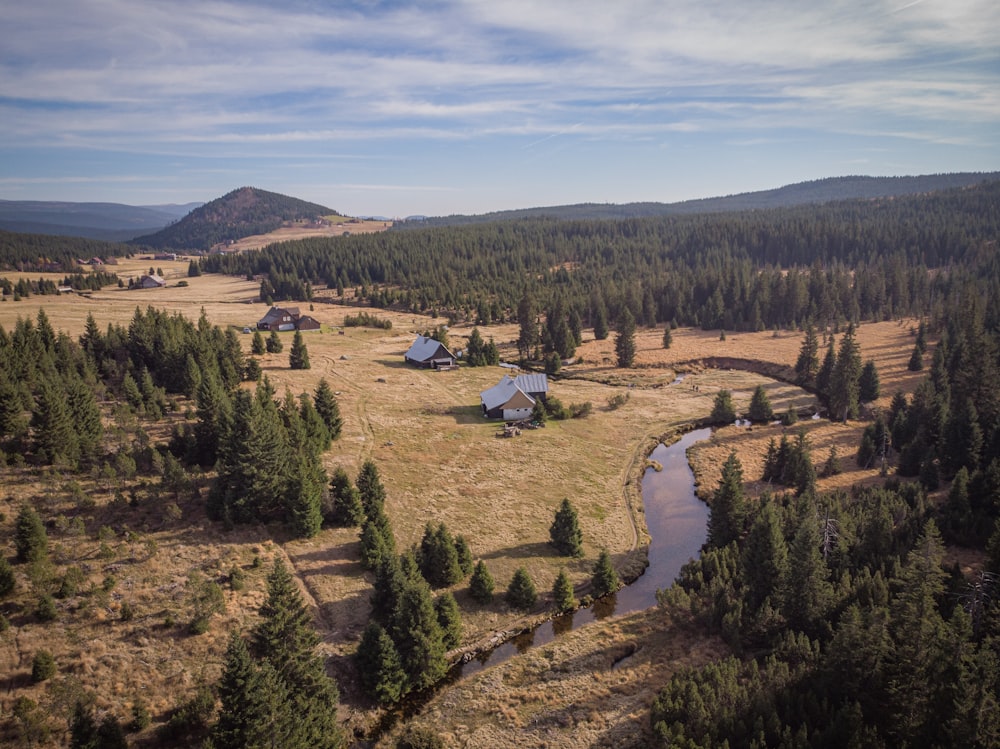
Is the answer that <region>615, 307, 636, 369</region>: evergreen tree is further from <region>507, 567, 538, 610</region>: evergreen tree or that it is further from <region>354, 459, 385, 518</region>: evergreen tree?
<region>507, 567, 538, 610</region>: evergreen tree

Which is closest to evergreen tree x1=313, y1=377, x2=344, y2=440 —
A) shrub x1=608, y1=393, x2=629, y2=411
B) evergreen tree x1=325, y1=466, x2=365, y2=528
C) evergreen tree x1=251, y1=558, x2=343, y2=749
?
evergreen tree x1=325, y1=466, x2=365, y2=528

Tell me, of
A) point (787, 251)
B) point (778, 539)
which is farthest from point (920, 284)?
point (778, 539)

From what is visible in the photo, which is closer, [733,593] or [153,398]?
[733,593]

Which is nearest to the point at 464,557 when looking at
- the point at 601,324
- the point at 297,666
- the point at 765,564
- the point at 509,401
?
the point at 297,666

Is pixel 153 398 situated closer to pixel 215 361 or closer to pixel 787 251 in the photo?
pixel 215 361

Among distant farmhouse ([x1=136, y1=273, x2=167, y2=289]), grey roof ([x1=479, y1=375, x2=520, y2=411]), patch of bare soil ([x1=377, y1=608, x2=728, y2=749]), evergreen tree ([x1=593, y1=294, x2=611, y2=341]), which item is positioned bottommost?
patch of bare soil ([x1=377, y1=608, x2=728, y2=749])

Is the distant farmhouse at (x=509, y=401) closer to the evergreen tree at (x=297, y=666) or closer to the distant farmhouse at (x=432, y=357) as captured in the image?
the distant farmhouse at (x=432, y=357)
